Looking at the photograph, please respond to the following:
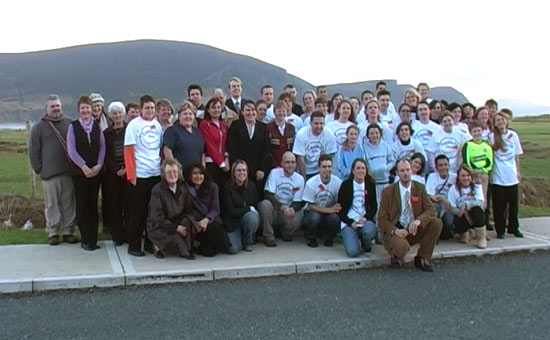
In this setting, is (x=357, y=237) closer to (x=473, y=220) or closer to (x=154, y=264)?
(x=473, y=220)

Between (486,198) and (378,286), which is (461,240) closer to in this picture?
(486,198)

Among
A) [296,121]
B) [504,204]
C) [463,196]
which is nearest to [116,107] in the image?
[296,121]

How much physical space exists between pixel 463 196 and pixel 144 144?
466 cm

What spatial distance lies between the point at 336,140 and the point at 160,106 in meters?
2.67

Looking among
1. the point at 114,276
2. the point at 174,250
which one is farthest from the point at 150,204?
the point at 114,276

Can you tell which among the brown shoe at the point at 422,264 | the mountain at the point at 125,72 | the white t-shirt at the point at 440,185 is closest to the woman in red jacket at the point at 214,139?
the brown shoe at the point at 422,264

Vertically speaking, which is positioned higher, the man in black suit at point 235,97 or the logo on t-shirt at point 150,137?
the man in black suit at point 235,97

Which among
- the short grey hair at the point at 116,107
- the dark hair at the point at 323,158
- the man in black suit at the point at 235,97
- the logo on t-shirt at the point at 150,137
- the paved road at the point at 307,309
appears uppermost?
the man in black suit at the point at 235,97

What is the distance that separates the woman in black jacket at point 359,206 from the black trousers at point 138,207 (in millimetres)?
2604

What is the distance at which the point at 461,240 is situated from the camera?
7801 mm

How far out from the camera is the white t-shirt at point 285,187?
7453 millimetres

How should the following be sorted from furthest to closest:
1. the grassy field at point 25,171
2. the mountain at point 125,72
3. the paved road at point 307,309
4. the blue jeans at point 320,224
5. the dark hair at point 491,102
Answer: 1. the mountain at point 125,72
2. the dark hair at point 491,102
3. the grassy field at point 25,171
4. the blue jeans at point 320,224
5. the paved road at point 307,309

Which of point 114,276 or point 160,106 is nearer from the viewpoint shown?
point 114,276

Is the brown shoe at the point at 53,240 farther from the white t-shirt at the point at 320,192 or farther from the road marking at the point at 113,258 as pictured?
the white t-shirt at the point at 320,192
